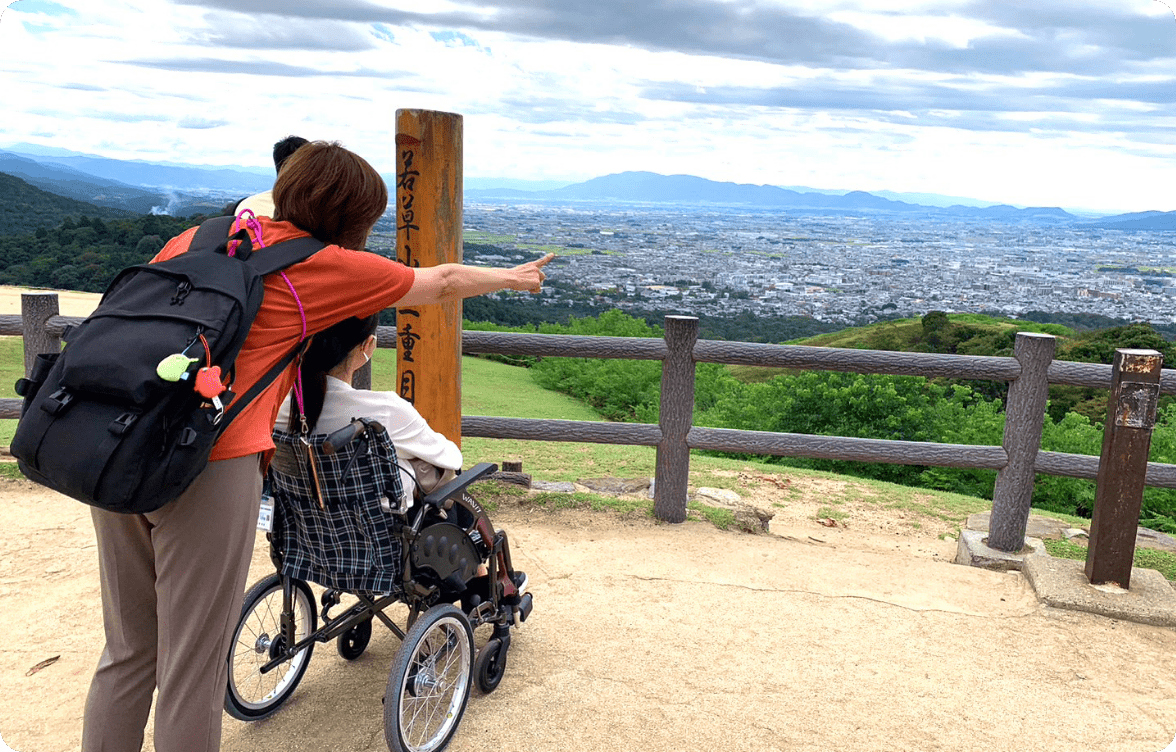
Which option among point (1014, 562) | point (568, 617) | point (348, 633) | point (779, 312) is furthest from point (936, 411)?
point (779, 312)

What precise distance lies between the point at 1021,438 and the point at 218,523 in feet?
14.1

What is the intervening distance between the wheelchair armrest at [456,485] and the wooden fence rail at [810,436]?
83.8 inches

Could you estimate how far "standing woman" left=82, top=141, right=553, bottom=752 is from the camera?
80.7 inches

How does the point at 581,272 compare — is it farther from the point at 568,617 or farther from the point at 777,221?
the point at 777,221

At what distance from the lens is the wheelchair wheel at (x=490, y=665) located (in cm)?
309

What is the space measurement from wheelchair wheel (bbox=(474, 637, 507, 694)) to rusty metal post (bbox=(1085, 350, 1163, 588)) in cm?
296

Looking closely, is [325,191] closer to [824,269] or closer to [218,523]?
[218,523]

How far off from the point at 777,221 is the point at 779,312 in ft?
199

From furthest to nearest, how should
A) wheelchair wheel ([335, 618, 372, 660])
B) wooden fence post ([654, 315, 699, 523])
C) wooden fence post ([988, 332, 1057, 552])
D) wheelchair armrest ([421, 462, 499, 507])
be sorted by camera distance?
1. wooden fence post ([654, 315, 699, 523])
2. wooden fence post ([988, 332, 1057, 552])
3. wheelchair wheel ([335, 618, 372, 660])
4. wheelchair armrest ([421, 462, 499, 507])

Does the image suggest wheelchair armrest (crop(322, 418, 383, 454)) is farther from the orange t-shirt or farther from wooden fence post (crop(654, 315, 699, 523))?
wooden fence post (crop(654, 315, 699, 523))

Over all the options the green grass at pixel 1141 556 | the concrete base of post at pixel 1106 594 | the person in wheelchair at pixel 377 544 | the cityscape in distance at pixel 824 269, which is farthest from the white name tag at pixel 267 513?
the cityscape in distance at pixel 824 269

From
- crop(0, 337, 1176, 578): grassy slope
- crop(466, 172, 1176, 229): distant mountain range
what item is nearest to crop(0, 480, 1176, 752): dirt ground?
crop(0, 337, 1176, 578): grassy slope

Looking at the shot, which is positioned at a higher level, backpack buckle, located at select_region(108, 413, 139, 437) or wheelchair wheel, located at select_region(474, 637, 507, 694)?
backpack buckle, located at select_region(108, 413, 139, 437)

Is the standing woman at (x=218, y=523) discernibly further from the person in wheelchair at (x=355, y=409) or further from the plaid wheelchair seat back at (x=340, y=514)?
the plaid wheelchair seat back at (x=340, y=514)
